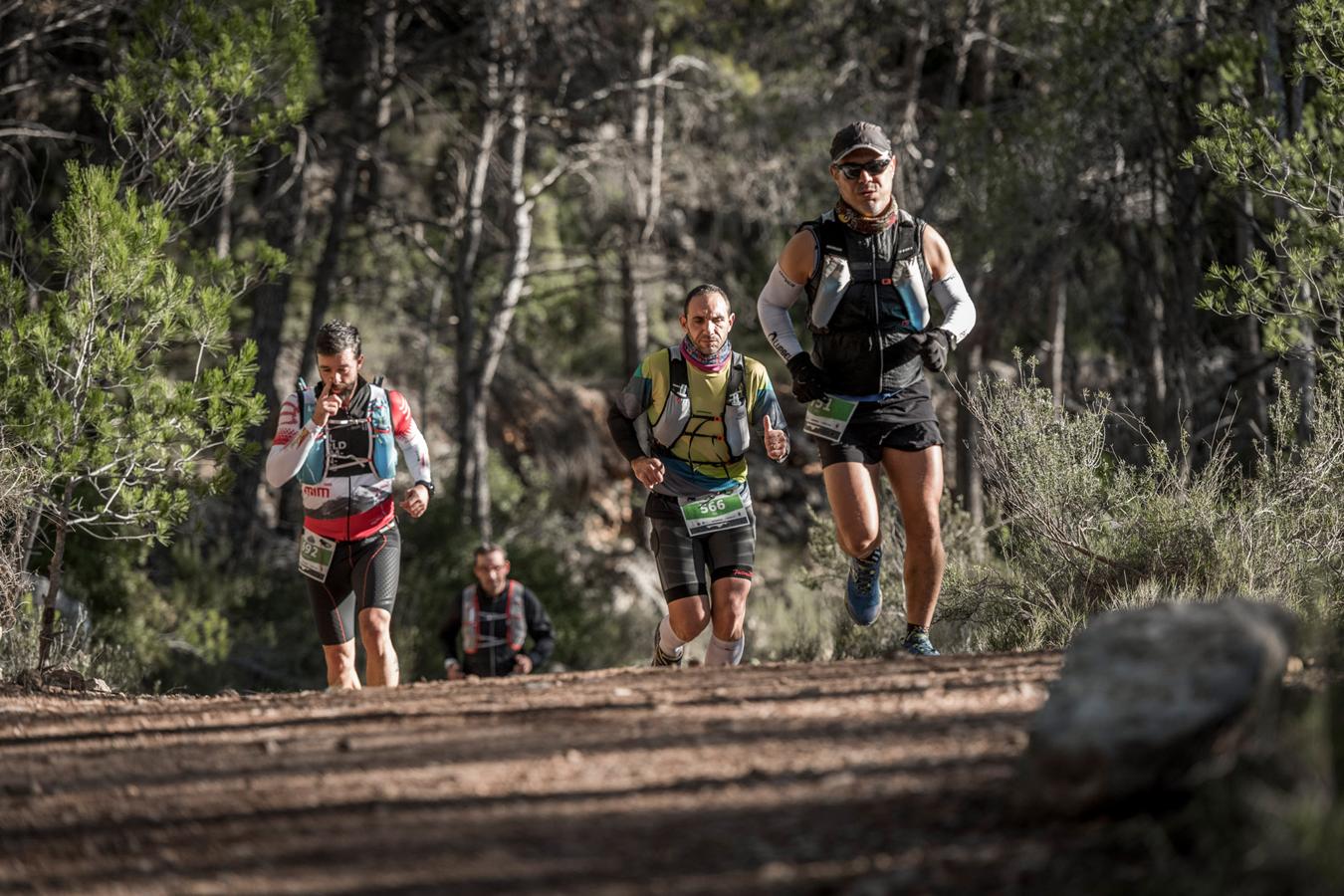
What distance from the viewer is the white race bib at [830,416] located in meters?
6.64

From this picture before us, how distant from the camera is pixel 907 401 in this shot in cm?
672

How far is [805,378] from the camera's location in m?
6.64

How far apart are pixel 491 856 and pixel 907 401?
372 centimetres

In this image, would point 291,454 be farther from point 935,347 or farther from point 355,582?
point 935,347

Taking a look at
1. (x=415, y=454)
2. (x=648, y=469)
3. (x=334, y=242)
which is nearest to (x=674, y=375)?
(x=648, y=469)

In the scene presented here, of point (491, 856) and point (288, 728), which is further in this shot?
point (288, 728)

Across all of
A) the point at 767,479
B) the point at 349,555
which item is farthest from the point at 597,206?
the point at 349,555

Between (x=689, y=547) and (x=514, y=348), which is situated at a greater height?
(x=514, y=348)

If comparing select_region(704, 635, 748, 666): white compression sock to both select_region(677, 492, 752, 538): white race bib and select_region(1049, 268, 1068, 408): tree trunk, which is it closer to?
select_region(677, 492, 752, 538): white race bib

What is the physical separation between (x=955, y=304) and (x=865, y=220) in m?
0.55

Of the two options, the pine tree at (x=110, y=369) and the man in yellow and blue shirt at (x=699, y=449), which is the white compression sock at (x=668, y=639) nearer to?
the man in yellow and blue shirt at (x=699, y=449)

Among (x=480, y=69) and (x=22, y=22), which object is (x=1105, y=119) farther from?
(x=22, y=22)

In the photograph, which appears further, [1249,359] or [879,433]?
[1249,359]

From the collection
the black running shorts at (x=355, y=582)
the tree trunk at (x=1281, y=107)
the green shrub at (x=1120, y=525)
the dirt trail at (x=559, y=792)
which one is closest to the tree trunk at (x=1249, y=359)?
the tree trunk at (x=1281, y=107)
